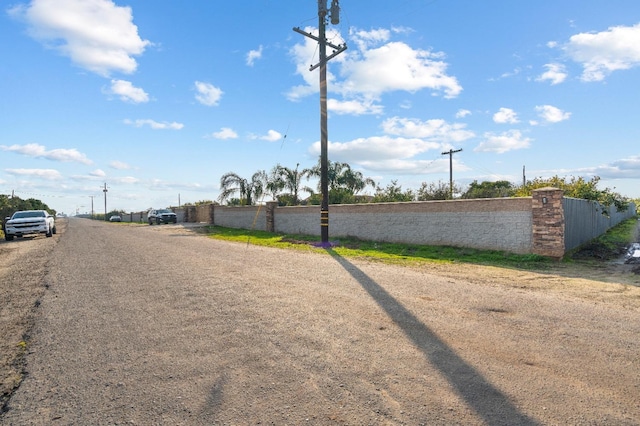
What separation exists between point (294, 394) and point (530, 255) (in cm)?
1042

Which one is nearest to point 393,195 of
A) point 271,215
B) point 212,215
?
point 271,215

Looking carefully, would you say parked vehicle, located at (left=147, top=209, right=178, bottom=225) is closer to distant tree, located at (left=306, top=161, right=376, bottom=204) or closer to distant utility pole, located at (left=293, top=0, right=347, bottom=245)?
distant tree, located at (left=306, top=161, right=376, bottom=204)

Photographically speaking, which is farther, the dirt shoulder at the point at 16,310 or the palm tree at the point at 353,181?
the palm tree at the point at 353,181

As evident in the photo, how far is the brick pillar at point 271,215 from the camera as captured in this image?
24.2 metres

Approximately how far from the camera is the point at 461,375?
3.32 meters

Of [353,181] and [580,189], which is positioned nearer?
[580,189]

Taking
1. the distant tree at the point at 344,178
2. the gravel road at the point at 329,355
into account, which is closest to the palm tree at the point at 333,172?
the distant tree at the point at 344,178

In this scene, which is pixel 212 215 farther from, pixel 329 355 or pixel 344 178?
pixel 329 355

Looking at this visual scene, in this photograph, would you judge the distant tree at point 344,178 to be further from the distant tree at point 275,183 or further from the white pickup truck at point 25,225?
the white pickup truck at point 25,225

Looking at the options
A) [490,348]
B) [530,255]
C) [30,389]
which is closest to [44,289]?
[30,389]

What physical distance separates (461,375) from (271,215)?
2143cm

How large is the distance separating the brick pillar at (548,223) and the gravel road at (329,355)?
368cm

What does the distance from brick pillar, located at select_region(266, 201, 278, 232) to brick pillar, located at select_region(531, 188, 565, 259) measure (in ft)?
52.7

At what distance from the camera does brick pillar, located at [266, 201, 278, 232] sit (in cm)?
2420
